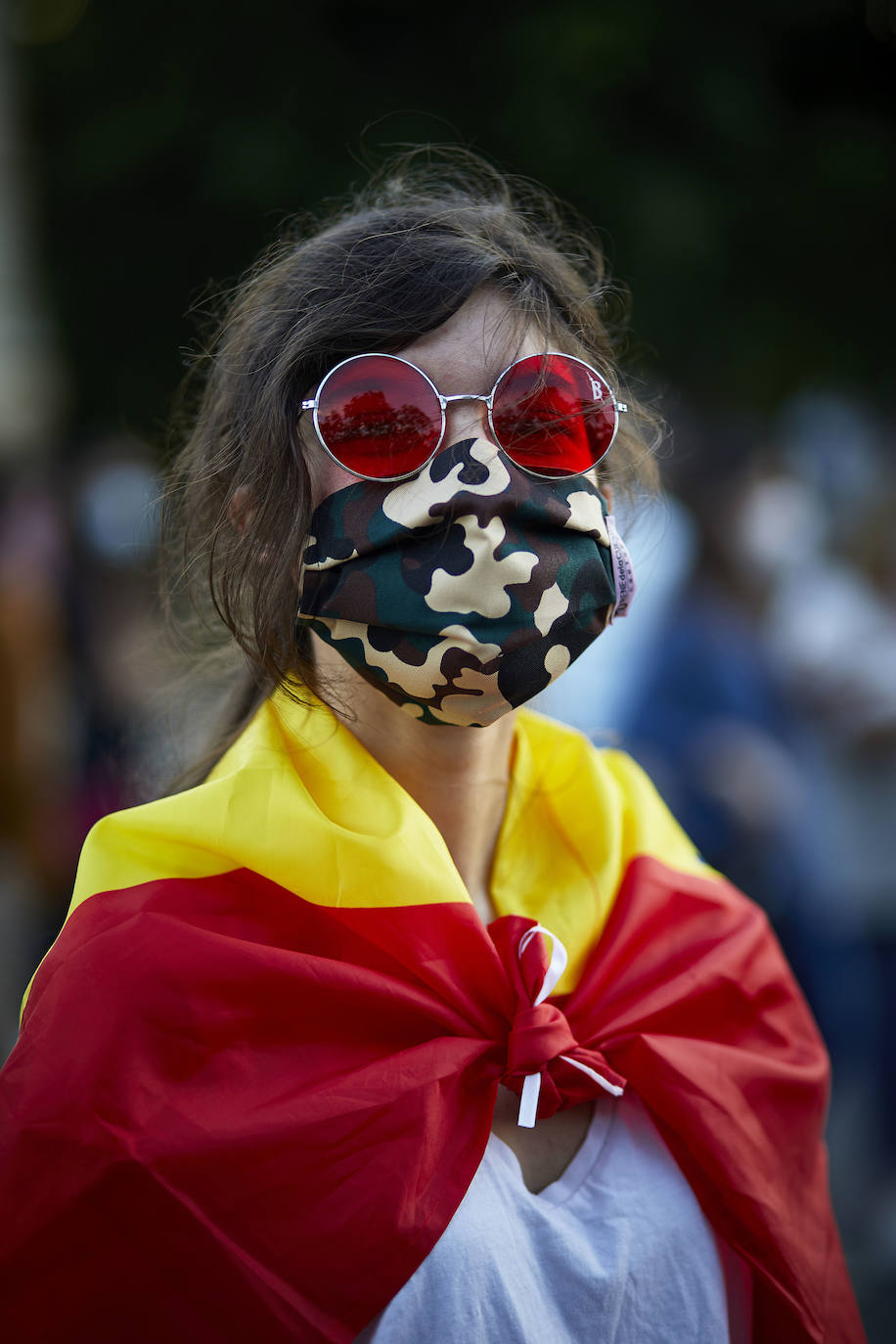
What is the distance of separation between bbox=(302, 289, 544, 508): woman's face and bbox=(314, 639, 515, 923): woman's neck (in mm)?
287

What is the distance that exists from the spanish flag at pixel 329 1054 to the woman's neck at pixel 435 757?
4cm

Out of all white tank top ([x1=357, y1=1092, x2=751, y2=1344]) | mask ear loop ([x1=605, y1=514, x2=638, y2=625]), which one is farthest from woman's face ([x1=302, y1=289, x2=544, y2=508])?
white tank top ([x1=357, y1=1092, x2=751, y2=1344])

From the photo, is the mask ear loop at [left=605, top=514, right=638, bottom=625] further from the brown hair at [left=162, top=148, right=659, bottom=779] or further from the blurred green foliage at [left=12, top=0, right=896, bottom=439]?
the blurred green foliage at [left=12, top=0, right=896, bottom=439]

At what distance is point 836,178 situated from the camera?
588 centimetres

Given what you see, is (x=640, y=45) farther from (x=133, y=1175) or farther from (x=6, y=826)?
(x=133, y=1175)

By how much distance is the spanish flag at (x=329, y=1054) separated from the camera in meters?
1.62

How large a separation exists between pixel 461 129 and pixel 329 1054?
15.1ft

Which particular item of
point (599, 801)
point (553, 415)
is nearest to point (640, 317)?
point (599, 801)

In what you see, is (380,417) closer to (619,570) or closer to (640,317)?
(619,570)

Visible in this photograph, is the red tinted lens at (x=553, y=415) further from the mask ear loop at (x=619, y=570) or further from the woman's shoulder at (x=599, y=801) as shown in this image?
the woman's shoulder at (x=599, y=801)

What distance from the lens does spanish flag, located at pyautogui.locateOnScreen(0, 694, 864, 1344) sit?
1.62 m

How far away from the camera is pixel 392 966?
1.83 m

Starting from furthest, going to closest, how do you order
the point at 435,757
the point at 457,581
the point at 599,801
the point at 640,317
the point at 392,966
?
1. the point at 640,317
2. the point at 599,801
3. the point at 435,757
4. the point at 392,966
5. the point at 457,581

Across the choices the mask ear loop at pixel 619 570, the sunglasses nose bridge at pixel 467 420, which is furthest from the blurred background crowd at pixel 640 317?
the sunglasses nose bridge at pixel 467 420
